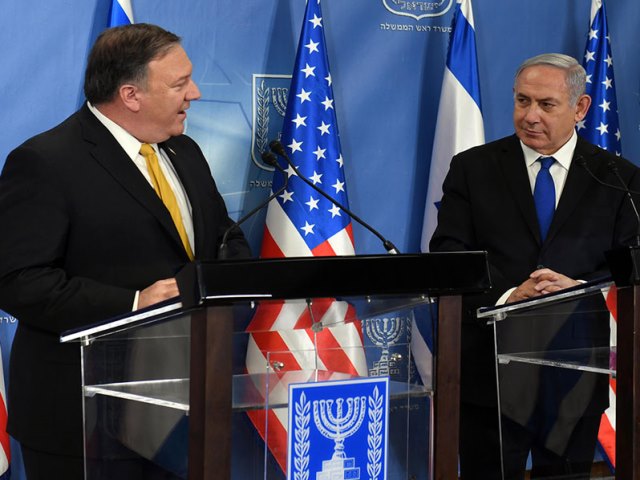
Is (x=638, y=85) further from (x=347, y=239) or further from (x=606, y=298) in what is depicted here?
(x=606, y=298)

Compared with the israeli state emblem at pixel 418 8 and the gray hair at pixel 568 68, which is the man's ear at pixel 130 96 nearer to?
the gray hair at pixel 568 68

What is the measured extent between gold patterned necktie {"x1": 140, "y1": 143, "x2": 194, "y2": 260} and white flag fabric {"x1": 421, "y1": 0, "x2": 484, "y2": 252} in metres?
1.73

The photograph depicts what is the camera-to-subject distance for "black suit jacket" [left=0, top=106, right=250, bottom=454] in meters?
2.30

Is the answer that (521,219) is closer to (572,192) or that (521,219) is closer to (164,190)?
(572,192)

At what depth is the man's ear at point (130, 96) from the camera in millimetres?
2549

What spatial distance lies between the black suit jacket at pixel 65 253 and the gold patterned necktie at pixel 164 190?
68 mm

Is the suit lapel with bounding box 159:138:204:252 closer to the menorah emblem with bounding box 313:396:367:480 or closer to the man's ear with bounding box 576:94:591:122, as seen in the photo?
the menorah emblem with bounding box 313:396:367:480

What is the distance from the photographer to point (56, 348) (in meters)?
2.40

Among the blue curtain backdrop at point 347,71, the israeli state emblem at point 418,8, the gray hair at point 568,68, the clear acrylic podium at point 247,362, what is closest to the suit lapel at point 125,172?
the clear acrylic podium at point 247,362

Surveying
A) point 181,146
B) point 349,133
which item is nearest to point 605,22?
point 349,133

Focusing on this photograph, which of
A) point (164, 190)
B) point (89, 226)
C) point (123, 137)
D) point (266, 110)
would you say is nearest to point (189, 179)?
point (164, 190)

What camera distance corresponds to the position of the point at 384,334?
1692 millimetres

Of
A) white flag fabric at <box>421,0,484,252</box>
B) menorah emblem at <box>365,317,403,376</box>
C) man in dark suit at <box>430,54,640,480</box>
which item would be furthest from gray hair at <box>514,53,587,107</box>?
menorah emblem at <box>365,317,403,376</box>

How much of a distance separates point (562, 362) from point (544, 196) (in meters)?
1.07
